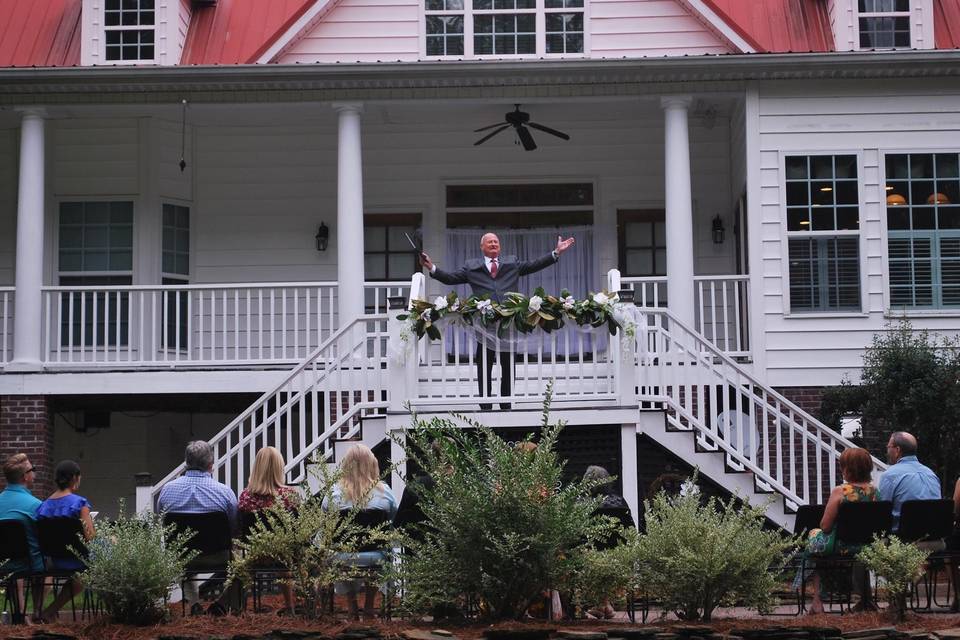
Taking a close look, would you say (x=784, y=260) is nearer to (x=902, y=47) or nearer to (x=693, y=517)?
(x=902, y=47)

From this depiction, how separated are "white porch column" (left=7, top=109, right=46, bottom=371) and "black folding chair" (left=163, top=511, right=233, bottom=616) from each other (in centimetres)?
711

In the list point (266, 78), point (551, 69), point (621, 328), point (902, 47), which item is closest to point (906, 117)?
point (902, 47)

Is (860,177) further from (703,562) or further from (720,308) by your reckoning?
(703,562)

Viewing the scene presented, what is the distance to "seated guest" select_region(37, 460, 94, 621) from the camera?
938 cm

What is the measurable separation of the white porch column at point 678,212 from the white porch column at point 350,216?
→ 329 cm

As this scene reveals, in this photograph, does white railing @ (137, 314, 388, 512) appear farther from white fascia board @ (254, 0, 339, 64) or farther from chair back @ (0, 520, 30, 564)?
white fascia board @ (254, 0, 339, 64)

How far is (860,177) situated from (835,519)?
7.08 m

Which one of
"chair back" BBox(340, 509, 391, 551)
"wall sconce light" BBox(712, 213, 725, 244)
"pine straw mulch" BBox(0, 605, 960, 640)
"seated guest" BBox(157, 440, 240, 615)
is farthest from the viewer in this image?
"wall sconce light" BBox(712, 213, 725, 244)

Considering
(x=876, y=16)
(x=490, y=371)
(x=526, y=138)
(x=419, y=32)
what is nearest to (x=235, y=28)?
(x=419, y=32)

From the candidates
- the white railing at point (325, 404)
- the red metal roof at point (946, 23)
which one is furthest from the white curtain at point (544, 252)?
the red metal roof at point (946, 23)

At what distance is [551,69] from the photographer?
15594 mm

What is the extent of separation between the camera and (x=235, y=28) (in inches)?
658

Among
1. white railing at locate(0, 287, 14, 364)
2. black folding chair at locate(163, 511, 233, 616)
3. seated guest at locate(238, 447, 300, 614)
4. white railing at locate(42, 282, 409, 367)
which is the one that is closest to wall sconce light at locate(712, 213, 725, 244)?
white railing at locate(42, 282, 409, 367)

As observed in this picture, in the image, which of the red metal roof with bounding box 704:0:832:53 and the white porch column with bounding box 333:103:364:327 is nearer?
the white porch column with bounding box 333:103:364:327
